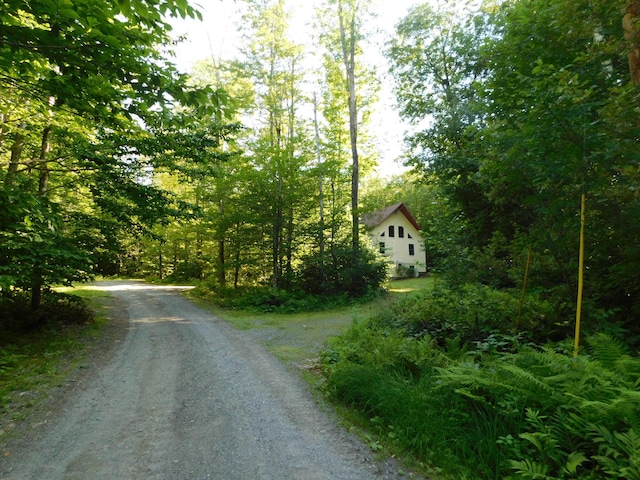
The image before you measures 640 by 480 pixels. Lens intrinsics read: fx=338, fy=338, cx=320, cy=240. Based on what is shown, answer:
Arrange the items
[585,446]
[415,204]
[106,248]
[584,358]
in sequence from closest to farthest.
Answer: [585,446] < [584,358] < [106,248] < [415,204]

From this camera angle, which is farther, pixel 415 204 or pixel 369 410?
pixel 415 204

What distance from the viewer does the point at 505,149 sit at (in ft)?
16.0

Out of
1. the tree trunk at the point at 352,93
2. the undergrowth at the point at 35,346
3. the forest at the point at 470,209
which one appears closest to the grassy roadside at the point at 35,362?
the undergrowth at the point at 35,346

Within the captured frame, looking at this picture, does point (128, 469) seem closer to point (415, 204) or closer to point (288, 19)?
point (288, 19)

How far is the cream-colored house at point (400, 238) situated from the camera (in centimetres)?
3030

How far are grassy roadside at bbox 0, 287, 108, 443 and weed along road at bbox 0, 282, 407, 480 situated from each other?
35cm

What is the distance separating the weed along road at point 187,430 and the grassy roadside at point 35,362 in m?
0.35

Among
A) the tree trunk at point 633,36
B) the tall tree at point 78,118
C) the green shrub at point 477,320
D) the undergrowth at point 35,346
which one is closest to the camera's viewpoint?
the tall tree at point 78,118

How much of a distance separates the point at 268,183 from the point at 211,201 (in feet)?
13.2

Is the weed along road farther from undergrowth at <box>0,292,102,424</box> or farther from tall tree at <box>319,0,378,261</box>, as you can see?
tall tree at <box>319,0,378,261</box>

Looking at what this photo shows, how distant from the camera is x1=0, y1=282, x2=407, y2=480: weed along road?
3152 mm

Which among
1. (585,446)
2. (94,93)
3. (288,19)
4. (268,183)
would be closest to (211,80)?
(288,19)

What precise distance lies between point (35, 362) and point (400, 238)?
29519 millimetres

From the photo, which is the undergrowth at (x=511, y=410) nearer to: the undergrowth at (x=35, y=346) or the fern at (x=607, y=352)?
the fern at (x=607, y=352)
